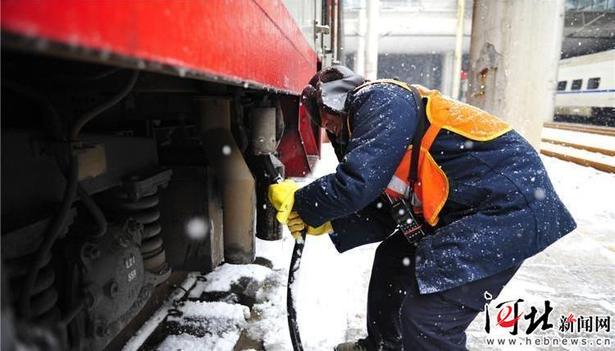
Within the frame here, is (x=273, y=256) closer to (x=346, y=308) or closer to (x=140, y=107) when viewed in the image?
(x=346, y=308)

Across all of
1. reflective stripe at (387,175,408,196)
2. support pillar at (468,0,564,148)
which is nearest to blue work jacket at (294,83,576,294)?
reflective stripe at (387,175,408,196)

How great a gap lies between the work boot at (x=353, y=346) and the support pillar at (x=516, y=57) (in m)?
3.07

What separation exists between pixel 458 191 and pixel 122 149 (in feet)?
4.33

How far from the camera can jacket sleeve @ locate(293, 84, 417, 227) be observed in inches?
64.5

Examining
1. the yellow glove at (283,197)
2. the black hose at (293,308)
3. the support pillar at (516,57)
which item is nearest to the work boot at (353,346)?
the black hose at (293,308)

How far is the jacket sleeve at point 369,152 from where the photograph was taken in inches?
64.5

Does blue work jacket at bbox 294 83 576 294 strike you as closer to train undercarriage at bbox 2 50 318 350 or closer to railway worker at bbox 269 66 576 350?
railway worker at bbox 269 66 576 350

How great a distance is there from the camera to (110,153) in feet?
4.91

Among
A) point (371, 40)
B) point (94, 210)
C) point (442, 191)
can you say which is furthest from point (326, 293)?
point (371, 40)

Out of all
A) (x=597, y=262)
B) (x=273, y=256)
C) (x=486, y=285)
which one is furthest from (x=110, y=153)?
(x=597, y=262)

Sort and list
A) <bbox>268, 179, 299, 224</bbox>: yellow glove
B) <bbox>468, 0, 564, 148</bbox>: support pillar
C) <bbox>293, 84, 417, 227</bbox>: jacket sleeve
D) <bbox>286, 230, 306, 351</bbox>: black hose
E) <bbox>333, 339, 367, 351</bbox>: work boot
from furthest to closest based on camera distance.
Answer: <bbox>468, 0, 564, 148</bbox>: support pillar, <bbox>333, 339, 367, 351</bbox>: work boot, <bbox>286, 230, 306, 351</bbox>: black hose, <bbox>268, 179, 299, 224</bbox>: yellow glove, <bbox>293, 84, 417, 227</bbox>: jacket sleeve

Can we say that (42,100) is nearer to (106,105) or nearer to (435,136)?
(106,105)

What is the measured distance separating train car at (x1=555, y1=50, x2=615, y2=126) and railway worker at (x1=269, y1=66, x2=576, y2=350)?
16931 mm

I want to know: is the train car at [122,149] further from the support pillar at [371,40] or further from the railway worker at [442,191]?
the support pillar at [371,40]
